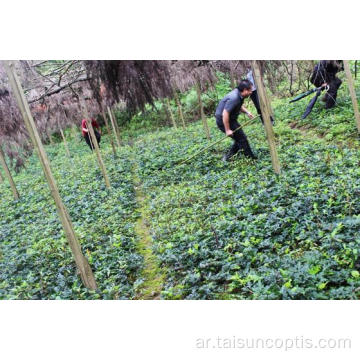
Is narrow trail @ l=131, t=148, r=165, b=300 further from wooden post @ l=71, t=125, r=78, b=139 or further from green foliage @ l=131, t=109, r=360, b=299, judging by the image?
wooden post @ l=71, t=125, r=78, b=139

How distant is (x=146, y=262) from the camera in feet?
10.5

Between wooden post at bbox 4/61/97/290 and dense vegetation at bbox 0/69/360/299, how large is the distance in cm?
14

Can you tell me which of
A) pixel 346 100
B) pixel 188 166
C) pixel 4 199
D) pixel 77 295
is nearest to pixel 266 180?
pixel 188 166

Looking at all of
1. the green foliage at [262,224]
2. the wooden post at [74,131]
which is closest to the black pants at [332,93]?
the green foliage at [262,224]

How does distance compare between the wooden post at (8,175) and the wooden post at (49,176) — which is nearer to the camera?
the wooden post at (49,176)

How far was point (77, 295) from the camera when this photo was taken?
276cm

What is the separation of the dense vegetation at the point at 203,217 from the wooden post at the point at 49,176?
0.14 m

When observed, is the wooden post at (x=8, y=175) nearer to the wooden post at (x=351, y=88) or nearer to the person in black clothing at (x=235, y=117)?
the person in black clothing at (x=235, y=117)

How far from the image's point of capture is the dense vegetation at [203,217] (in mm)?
2579

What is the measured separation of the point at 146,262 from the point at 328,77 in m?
3.31

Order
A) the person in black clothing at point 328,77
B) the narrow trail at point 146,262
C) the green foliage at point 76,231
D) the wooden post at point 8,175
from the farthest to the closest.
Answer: the wooden post at point 8,175
the person in black clothing at point 328,77
the green foliage at point 76,231
the narrow trail at point 146,262

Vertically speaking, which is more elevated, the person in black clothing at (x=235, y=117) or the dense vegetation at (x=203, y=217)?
the person in black clothing at (x=235, y=117)

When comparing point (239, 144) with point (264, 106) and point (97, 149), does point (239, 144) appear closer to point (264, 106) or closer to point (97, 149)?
point (264, 106)

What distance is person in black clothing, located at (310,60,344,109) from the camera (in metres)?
4.12
